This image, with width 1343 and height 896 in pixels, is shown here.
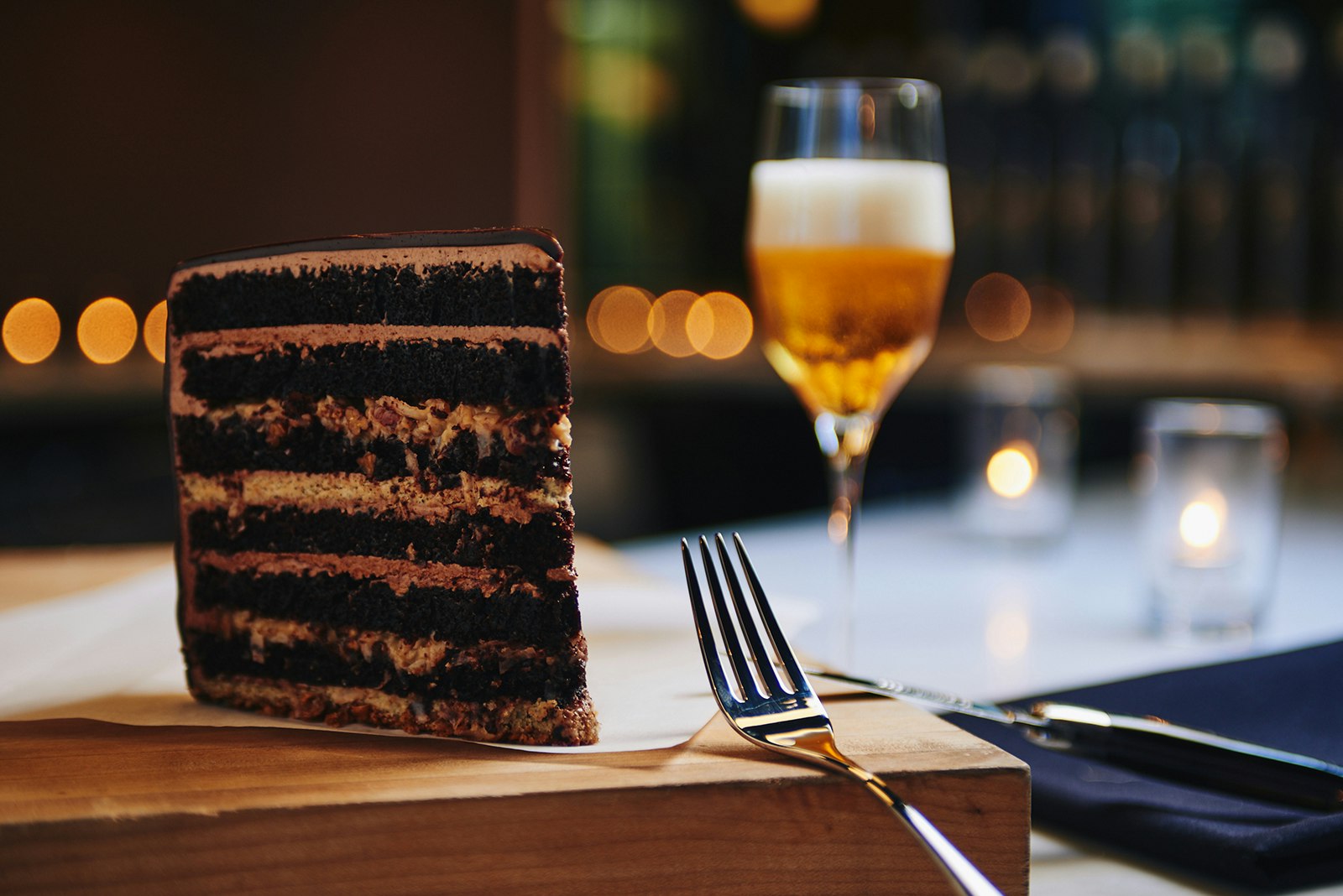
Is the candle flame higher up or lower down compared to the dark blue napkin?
higher up

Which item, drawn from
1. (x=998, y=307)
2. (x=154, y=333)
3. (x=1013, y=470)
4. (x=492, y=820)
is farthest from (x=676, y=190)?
(x=492, y=820)

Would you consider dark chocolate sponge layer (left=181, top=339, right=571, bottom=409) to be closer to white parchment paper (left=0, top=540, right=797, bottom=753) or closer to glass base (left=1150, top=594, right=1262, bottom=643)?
white parchment paper (left=0, top=540, right=797, bottom=753)

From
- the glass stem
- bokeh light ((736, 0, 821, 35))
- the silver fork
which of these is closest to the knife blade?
the silver fork

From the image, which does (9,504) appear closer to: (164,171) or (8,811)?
(164,171)

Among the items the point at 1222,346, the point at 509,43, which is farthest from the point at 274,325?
the point at 509,43

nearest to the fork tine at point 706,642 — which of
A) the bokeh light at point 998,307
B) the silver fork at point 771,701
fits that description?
the silver fork at point 771,701
